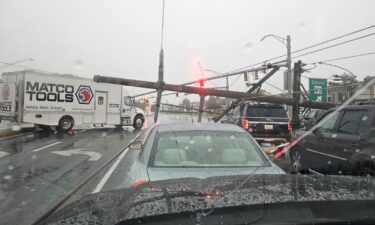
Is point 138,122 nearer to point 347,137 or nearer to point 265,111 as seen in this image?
point 265,111

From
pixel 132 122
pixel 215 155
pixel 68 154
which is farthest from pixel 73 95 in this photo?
pixel 215 155

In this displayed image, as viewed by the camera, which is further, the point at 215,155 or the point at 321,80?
the point at 321,80

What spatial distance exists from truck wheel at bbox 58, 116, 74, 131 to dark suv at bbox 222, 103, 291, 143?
12317mm

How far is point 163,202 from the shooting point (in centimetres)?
219

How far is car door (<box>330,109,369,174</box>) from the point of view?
555 centimetres

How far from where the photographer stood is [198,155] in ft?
13.9

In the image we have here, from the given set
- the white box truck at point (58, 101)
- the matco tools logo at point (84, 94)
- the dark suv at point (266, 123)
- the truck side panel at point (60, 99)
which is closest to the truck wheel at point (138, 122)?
the white box truck at point (58, 101)

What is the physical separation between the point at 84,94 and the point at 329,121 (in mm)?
17830

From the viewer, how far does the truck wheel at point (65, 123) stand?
20953mm

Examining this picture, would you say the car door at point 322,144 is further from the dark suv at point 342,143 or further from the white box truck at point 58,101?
the white box truck at point 58,101

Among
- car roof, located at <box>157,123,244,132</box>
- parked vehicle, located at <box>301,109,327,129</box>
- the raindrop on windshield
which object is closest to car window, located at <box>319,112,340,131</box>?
parked vehicle, located at <box>301,109,327,129</box>

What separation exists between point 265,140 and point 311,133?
525 centimetres

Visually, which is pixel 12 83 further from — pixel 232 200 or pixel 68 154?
pixel 232 200

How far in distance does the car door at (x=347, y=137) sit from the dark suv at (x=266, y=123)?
6204 millimetres
